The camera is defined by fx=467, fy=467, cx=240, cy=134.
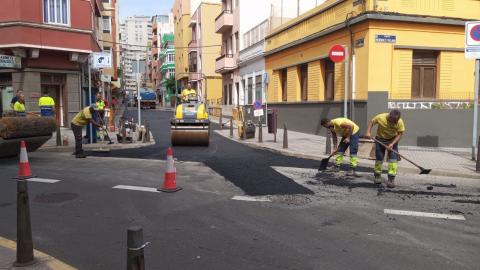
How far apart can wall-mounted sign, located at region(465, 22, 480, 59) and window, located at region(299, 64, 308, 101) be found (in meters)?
10.1

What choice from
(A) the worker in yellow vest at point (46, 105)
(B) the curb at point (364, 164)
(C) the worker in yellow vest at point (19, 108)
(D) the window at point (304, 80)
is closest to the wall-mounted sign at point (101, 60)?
(A) the worker in yellow vest at point (46, 105)

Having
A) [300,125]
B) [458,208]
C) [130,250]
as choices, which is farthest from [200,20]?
[130,250]

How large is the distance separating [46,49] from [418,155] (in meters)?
15.6

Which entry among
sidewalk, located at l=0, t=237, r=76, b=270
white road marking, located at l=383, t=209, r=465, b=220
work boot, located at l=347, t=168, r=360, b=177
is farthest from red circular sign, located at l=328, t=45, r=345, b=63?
sidewalk, located at l=0, t=237, r=76, b=270

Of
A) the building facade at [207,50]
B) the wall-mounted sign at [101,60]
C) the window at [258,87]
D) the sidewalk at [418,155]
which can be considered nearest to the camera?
the sidewalk at [418,155]

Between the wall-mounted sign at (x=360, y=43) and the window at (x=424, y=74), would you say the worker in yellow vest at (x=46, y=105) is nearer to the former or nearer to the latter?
the wall-mounted sign at (x=360, y=43)

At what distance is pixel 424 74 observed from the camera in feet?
54.3

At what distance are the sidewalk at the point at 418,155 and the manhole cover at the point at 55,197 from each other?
7.18 meters

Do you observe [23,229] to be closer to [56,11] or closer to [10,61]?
[10,61]

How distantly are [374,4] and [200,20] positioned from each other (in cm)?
3866

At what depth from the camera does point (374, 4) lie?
1545cm

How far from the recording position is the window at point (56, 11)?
20.2m

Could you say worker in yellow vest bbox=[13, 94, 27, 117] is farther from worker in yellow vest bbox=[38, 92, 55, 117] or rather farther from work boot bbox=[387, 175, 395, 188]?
work boot bbox=[387, 175, 395, 188]

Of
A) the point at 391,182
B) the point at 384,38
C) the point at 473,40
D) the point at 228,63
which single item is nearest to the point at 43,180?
the point at 391,182
